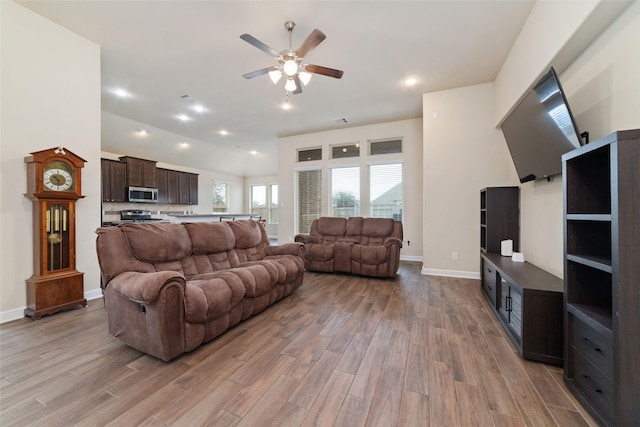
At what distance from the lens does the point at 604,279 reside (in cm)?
156

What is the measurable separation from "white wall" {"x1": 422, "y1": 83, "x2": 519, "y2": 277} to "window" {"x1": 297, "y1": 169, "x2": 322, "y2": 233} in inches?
118

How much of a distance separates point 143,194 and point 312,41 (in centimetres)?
632

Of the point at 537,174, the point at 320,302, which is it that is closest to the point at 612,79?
the point at 537,174

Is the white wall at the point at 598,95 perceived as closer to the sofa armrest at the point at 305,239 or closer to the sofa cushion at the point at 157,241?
the sofa armrest at the point at 305,239

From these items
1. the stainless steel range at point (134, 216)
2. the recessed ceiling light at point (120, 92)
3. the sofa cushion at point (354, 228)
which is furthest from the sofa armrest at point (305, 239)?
the stainless steel range at point (134, 216)

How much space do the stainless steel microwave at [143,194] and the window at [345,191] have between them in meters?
4.91

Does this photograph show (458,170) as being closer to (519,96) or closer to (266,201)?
(519,96)

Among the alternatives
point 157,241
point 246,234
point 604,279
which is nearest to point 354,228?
point 246,234

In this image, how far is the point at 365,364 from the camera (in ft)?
5.83

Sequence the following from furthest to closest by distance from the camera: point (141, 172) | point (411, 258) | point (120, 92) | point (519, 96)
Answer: point (141, 172)
point (411, 258)
point (120, 92)
point (519, 96)

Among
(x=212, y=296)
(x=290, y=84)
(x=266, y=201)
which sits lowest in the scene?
(x=212, y=296)

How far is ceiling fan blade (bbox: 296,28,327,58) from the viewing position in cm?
227

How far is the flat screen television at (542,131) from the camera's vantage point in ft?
6.19

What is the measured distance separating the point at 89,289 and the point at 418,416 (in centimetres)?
379
